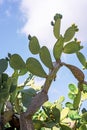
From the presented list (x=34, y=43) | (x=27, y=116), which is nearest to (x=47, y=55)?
(x=34, y=43)

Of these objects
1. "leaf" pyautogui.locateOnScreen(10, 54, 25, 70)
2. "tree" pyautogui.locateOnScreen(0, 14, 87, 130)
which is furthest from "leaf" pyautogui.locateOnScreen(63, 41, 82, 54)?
"leaf" pyautogui.locateOnScreen(10, 54, 25, 70)

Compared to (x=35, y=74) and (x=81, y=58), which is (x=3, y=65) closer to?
(x=35, y=74)

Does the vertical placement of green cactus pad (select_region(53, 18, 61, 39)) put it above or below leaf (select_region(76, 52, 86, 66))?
above

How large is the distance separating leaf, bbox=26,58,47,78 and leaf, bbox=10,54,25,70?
2cm

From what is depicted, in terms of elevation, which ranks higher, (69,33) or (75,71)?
(69,33)

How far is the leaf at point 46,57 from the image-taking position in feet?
3.26

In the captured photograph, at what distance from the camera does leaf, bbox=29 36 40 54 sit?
98 centimetres

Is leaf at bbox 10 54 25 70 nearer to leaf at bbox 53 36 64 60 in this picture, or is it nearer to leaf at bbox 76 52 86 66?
leaf at bbox 53 36 64 60

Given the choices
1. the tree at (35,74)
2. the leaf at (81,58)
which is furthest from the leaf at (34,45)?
the leaf at (81,58)

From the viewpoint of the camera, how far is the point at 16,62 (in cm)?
98

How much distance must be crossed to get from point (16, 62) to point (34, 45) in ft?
0.20

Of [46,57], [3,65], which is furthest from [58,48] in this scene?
[3,65]

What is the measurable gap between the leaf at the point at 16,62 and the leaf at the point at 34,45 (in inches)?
1.6

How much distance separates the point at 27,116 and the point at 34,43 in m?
0.19
